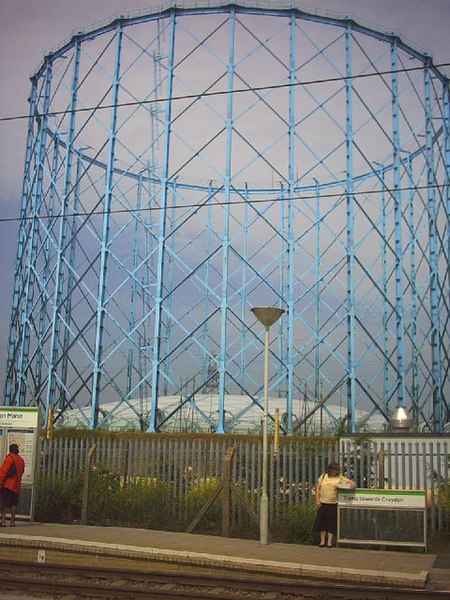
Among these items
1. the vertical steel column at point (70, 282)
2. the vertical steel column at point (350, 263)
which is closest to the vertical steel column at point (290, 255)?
the vertical steel column at point (350, 263)

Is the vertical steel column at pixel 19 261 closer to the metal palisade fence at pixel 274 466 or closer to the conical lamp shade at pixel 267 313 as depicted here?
the metal palisade fence at pixel 274 466

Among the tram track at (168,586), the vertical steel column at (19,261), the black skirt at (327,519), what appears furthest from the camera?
the vertical steel column at (19,261)

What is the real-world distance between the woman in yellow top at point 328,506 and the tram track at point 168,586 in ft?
7.26

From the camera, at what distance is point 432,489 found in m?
11.9

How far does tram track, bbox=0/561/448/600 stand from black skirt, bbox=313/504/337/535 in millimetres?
2197

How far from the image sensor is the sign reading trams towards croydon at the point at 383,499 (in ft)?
35.4

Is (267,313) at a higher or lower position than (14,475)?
higher

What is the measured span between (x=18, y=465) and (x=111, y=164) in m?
13.7

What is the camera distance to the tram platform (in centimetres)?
888

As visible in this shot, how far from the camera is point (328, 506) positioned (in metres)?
11.2

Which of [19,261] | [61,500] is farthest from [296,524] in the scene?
[19,261]

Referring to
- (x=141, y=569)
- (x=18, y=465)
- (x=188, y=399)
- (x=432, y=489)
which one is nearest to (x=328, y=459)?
(x=432, y=489)

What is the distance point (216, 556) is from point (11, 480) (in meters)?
4.24

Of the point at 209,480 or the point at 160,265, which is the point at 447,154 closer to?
the point at 160,265
